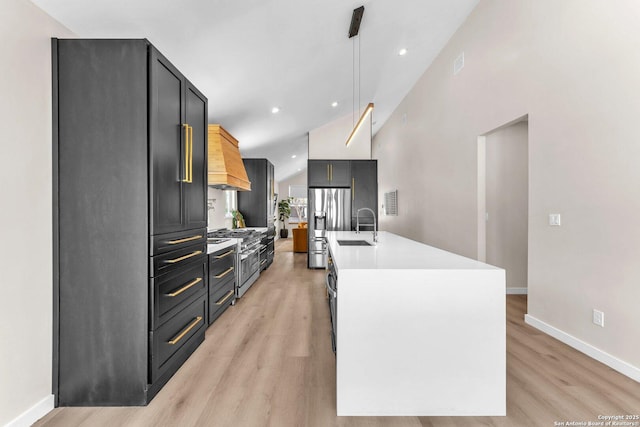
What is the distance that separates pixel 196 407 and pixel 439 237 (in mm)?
4387

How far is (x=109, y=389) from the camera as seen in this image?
1.84m

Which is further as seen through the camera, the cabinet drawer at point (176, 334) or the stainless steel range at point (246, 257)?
the stainless steel range at point (246, 257)

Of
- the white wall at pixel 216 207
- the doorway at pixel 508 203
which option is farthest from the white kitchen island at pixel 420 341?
the white wall at pixel 216 207

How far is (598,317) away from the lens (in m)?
2.39

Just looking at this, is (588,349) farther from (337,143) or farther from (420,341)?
(337,143)

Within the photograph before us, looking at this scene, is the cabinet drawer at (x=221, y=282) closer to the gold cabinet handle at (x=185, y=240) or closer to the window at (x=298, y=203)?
the gold cabinet handle at (x=185, y=240)

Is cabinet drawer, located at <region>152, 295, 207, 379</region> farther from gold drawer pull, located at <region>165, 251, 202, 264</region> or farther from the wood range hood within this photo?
the wood range hood

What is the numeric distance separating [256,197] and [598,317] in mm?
5220

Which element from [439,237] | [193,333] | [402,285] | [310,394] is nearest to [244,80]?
[193,333]

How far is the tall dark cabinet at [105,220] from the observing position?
1.80 meters

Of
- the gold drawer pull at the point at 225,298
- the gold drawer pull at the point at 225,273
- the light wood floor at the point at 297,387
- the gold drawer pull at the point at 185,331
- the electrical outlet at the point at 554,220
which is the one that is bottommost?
the light wood floor at the point at 297,387

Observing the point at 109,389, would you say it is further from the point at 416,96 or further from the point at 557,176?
the point at 416,96

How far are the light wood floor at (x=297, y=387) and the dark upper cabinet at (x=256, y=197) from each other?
324 centimetres

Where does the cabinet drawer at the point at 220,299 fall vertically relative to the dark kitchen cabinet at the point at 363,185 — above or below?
below
